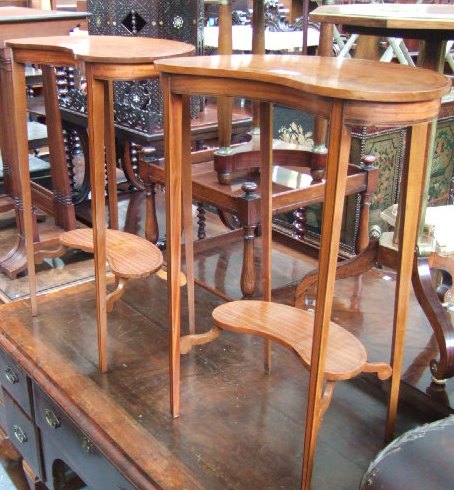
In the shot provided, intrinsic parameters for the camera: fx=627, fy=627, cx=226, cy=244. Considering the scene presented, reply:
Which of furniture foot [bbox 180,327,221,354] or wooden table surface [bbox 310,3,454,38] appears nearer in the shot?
wooden table surface [bbox 310,3,454,38]

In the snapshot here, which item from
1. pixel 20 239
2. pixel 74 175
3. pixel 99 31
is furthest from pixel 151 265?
pixel 74 175

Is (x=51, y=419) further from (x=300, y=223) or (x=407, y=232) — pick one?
(x=300, y=223)

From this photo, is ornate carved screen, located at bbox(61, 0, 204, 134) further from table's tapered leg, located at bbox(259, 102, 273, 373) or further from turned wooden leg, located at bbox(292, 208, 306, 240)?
table's tapered leg, located at bbox(259, 102, 273, 373)

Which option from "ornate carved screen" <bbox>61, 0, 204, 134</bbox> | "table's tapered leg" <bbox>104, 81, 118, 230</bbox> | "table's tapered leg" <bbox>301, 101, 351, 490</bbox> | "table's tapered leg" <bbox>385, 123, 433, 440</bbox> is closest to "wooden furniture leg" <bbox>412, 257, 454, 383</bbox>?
"table's tapered leg" <bbox>385, 123, 433, 440</bbox>

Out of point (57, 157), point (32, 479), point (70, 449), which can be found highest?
point (57, 157)

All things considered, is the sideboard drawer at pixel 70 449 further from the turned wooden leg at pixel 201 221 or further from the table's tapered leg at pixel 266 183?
the turned wooden leg at pixel 201 221

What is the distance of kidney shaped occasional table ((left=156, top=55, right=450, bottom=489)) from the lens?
0.86 m

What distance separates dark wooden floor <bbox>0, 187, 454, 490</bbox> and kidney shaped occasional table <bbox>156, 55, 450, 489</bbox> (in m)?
0.09

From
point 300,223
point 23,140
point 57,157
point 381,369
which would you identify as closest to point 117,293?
point 23,140

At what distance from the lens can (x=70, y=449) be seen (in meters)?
1.49

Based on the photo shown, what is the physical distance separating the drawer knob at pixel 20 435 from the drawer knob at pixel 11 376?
0.53 ft

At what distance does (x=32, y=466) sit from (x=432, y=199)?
7.67ft

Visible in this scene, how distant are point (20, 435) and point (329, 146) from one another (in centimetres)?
136

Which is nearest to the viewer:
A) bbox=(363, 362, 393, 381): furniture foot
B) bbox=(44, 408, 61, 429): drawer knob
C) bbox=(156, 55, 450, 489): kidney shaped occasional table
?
bbox=(156, 55, 450, 489): kidney shaped occasional table
